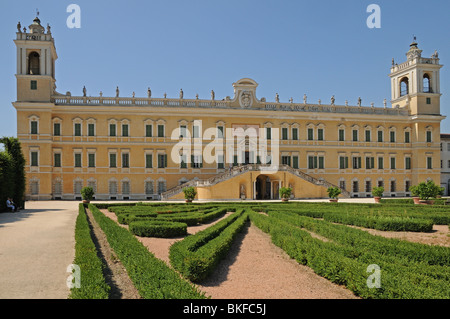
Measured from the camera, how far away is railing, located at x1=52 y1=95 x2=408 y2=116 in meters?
35.4

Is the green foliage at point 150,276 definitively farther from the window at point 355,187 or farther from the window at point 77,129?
the window at point 355,187

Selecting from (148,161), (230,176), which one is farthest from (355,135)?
(148,161)

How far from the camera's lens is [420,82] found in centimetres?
4166

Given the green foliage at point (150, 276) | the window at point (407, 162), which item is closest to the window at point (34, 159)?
the green foliage at point (150, 276)

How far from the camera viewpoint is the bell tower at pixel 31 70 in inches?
1335

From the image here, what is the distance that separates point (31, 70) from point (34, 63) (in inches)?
54.5

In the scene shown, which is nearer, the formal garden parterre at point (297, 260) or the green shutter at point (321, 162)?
the formal garden parterre at point (297, 260)

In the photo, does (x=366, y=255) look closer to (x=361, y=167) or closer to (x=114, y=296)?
(x=114, y=296)

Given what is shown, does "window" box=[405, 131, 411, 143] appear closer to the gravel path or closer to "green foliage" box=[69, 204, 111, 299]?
the gravel path

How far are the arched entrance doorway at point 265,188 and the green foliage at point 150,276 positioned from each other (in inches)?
1079

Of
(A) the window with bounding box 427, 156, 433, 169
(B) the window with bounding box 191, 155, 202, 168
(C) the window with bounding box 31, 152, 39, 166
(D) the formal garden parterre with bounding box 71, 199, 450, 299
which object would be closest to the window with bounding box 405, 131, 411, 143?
(A) the window with bounding box 427, 156, 433, 169

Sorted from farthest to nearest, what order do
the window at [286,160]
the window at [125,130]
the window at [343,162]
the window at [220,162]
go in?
1. the window at [343,162]
2. the window at [286,160]
3. the window at [220,162]
4. the window at [125,130]
